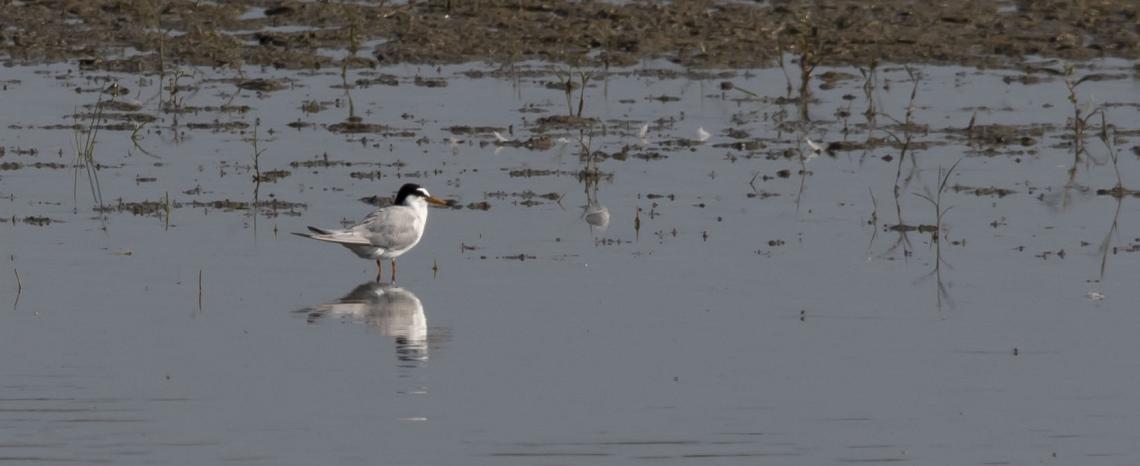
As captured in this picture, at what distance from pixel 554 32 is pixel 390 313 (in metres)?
12.9

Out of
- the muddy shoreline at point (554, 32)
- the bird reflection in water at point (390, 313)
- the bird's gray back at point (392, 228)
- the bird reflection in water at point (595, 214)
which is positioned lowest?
the bird reflection in water at point (390, 313)

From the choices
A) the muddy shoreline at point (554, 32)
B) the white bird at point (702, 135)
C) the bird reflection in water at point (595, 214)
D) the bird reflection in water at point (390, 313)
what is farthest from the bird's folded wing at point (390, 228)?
the muddy shoreline at point (554, 32)

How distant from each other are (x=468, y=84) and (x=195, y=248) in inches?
341

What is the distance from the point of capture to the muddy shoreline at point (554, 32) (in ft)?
81.8

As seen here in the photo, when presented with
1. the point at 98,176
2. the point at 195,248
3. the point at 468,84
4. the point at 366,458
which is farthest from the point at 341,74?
the point at 366,458

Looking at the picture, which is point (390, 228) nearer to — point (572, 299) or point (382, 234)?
point (382, 234)

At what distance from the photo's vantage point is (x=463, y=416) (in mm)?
11125

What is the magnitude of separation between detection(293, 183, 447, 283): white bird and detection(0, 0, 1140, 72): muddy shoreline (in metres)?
9.34

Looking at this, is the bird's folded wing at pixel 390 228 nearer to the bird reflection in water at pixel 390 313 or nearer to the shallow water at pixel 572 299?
the shallow water at pixel 572 299

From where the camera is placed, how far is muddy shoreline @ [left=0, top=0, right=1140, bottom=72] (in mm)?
24938

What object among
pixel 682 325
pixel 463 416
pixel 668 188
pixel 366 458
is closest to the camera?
pixel 366 458

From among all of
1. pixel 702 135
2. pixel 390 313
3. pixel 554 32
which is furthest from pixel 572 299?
pixel 554 32

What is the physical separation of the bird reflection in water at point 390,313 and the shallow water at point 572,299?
40mm

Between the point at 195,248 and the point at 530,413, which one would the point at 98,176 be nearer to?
the point at 195,248
